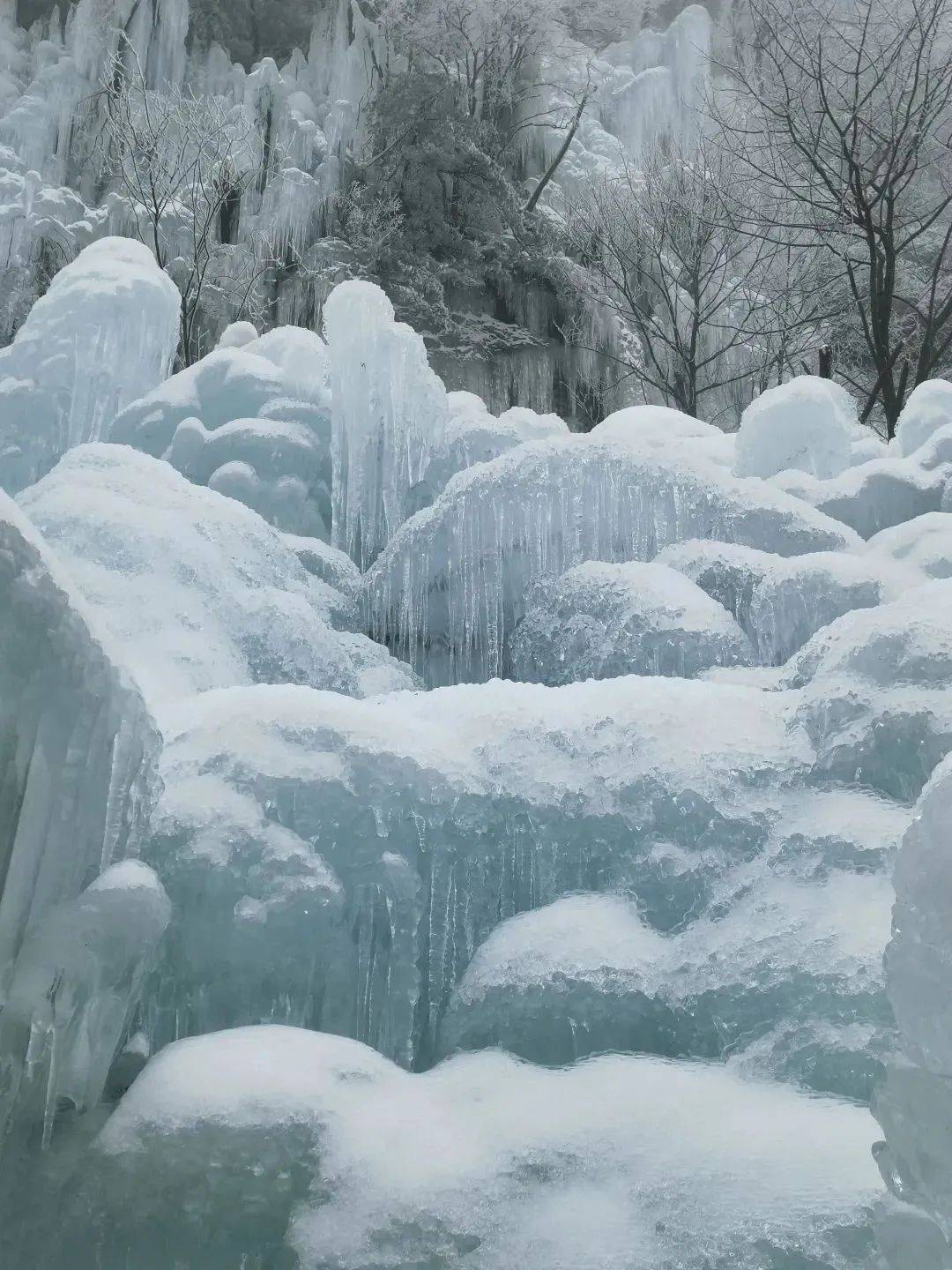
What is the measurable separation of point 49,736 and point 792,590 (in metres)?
3.48

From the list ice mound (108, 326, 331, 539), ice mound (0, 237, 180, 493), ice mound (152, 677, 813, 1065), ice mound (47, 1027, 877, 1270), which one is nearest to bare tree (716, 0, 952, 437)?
ice mound (108, 326, 331, 539)

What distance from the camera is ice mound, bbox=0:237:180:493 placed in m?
7.56

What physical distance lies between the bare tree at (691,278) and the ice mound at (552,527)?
6.20m

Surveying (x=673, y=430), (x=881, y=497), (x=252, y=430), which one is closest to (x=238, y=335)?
(x=252, y=430)

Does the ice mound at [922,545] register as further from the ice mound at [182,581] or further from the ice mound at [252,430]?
the ice mound at [252,430]

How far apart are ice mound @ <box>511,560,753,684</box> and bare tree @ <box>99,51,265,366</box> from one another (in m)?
8.04

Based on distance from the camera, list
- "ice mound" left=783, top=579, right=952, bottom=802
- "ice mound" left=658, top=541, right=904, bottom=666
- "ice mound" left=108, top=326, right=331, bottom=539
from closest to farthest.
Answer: "ice mound" left=783, top=579, right=952, bottom=802 → "ice mound" left=658, top=541, right=904, bottom=666 → "ice mound" left=108, top=326, right=331, bottom=539

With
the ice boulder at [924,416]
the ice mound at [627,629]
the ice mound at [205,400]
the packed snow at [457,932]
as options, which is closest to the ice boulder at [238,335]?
the ice mound at [205,400]

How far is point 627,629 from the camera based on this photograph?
4.55 metres

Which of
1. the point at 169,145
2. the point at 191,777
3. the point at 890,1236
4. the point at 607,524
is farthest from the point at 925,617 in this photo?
the point at 169,145

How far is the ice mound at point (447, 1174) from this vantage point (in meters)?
1.64

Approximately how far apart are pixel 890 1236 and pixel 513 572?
13.0ft

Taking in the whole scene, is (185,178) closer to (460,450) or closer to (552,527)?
(460,450)

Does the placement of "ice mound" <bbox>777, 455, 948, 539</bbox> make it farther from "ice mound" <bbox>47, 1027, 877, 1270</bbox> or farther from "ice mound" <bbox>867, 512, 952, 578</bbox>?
"ice mound" <bbox>47, 1027, 877, 1270</bbox>
